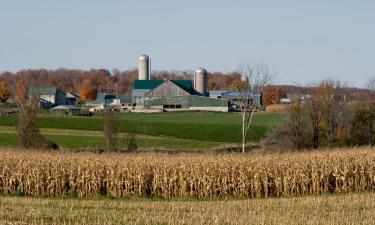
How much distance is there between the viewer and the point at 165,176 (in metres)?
26.8

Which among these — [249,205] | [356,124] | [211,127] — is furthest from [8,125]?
[249,205]

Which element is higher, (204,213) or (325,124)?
(325,124)

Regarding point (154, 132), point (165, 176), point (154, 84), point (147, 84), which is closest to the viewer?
point (165, 176)

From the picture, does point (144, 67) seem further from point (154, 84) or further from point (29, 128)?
point (29, 128)

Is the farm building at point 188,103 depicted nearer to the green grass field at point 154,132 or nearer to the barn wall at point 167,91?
the barn wall at point 167,91

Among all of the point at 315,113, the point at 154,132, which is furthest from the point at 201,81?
the point at 315,113

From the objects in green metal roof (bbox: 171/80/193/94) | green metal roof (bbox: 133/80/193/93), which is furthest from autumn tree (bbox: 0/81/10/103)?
green metal roof (bbox: 171/80/193/94)

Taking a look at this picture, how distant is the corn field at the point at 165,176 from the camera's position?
88.1ft

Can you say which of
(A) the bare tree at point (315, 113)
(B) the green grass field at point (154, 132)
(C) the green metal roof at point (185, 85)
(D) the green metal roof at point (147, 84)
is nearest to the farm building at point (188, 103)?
(C) the green metal roof at point (185, 85)

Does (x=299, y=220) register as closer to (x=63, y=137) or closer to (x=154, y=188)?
(x=154, y=188)

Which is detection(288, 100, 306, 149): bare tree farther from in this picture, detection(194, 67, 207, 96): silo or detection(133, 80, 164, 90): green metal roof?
detection(194, 67, 207, 96): silo

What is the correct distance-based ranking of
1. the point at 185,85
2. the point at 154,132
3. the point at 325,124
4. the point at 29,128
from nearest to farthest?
the point at 29,128 < the point at 325,124 < the point at 154,132 < the point at 185,85

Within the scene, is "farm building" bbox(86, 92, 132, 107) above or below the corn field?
above

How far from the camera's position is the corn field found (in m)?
26.9
